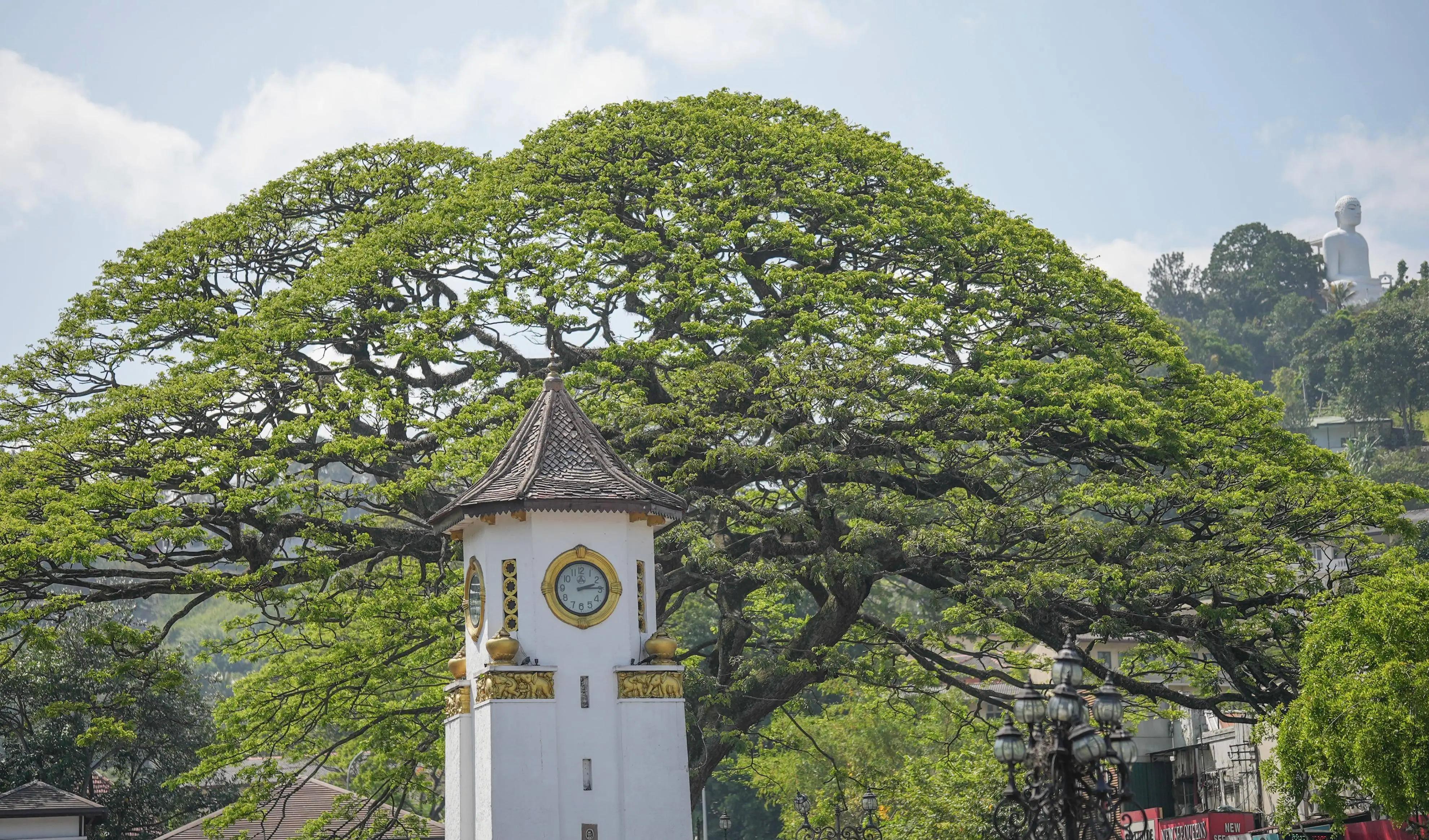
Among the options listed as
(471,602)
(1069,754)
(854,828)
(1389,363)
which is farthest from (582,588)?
(1389,363)

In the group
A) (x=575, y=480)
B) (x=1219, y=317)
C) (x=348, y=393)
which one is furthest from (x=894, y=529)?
(x=1219, y=317)

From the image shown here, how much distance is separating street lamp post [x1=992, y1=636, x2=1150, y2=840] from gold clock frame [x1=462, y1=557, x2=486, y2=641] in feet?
21.4

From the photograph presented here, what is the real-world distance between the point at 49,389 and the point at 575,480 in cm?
1405

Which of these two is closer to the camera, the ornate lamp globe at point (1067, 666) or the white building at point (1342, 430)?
the ornate lamp globe at point (1067, 666)

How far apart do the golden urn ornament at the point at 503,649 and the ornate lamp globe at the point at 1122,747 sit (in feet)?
22.2

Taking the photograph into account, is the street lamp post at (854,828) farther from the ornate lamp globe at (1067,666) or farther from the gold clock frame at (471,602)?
the ornate lamp globe at (1067,666)

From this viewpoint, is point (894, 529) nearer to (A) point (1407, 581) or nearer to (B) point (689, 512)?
(B) point (689, 512)

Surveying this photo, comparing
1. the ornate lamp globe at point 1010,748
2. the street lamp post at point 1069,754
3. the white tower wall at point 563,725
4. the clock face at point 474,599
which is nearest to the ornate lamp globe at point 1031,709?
the street lamp post at point 1069,754

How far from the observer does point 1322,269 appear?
373 feet

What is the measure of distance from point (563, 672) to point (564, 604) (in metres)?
0.75

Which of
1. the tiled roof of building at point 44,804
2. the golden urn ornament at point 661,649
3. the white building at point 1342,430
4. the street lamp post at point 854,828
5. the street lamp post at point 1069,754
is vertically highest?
the white building at point 1342,430

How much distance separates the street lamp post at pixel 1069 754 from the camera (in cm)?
1227

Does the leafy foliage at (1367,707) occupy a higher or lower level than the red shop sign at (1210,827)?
higher

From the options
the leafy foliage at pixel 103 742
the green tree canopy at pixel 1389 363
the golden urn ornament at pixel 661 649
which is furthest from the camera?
the green tree canopy at pixel 1389 363
